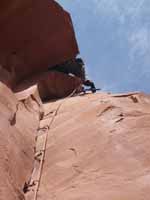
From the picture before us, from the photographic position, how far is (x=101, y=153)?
6516 mm

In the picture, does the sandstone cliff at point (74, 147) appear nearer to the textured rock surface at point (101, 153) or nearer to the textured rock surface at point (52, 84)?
the textured rock surface at point (101, 153)

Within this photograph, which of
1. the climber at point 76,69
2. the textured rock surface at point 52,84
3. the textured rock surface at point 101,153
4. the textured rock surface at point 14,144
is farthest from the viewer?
the climber at point 76,69

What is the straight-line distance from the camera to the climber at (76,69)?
15506 millimetres

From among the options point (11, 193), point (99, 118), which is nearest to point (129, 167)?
point (11, 193)

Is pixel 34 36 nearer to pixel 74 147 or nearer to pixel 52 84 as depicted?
pixel 52 84

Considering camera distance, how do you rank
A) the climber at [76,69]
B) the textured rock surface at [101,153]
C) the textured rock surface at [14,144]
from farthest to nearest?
the climber at [76,69], the textured rock surface at [14,144], the textured rock surface at [101,153]

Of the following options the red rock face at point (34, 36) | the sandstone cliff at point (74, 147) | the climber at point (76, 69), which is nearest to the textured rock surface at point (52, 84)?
the climber at point (76, 69)

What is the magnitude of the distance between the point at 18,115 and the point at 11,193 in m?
2.82

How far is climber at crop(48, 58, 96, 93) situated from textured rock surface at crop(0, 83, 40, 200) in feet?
21.4

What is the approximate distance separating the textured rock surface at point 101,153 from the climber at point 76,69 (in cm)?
632

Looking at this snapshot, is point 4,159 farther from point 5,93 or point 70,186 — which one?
point 5,93

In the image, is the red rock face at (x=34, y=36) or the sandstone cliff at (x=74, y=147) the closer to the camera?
the sandstone cliff at (x=74, y=147)

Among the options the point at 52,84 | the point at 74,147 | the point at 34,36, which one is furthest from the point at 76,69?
the point at 74,147

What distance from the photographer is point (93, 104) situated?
9281 mm
